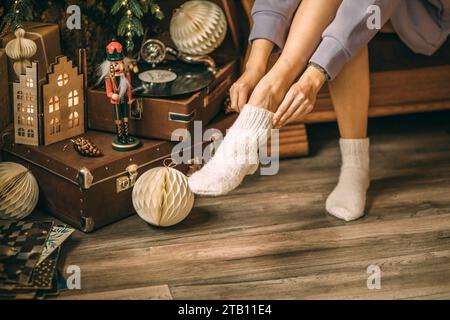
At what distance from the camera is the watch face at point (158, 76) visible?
5.96 feet

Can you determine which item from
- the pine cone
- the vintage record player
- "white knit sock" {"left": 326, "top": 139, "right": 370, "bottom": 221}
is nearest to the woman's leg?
"white knit sock" {"left": 326, "top": 139, "right": 370, "bottom": 221}

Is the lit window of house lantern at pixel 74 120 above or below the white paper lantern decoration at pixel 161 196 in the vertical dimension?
above

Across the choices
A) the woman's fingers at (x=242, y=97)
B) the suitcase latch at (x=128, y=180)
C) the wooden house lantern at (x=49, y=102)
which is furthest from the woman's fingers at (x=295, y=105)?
the wooden house lantern at (x=49, y=102)

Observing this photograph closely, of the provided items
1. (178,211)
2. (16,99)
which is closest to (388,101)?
(178,211)

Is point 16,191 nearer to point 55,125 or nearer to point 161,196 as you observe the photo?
point 55,125

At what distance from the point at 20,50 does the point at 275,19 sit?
677 millimetres

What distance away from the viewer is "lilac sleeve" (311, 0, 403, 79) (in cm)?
148

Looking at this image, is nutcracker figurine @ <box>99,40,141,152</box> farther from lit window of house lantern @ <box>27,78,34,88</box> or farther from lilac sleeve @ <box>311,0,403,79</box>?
lilac sleeve @ <box>311,0,403,79</box>

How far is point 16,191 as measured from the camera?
63.2 inches

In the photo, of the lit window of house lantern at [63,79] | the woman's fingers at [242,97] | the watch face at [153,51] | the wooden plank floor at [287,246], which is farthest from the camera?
the watch face at [153,51]

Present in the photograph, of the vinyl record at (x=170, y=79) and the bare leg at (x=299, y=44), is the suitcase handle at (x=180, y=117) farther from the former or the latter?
the bare leg at (x=299, y=44)

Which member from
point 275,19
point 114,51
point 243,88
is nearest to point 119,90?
point 114,51

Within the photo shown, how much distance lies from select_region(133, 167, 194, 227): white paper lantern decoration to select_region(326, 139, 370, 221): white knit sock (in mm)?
401

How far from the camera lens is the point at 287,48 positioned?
1.55 m
